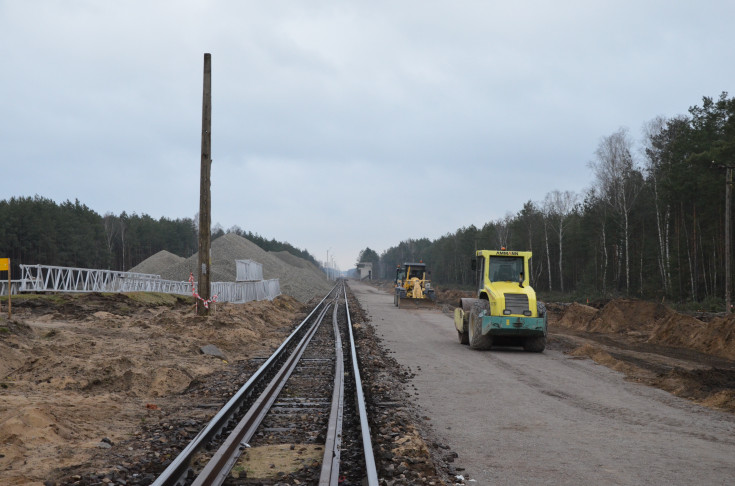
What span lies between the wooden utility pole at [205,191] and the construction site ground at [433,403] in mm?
1555

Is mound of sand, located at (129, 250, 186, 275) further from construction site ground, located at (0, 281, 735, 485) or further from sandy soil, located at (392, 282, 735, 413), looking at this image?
construction site ground, located at (0, 281, 735, 485)

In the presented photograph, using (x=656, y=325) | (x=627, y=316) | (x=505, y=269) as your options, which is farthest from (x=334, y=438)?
(x=627, y=316)

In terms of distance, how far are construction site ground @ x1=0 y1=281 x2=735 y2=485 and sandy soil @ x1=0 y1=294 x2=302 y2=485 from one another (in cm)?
3

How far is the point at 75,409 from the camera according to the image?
8.41m

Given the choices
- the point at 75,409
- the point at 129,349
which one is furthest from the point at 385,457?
the point at 129,349

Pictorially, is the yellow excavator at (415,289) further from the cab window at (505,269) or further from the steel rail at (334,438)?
the steel rail at (334,438)

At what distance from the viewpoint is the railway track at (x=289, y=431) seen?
5.68 metres

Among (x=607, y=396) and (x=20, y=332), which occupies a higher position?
(x=20, y=332)

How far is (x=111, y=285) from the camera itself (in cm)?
3456

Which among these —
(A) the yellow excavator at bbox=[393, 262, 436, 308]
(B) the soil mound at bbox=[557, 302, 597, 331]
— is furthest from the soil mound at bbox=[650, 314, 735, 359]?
(A) the yellow excavator at bbox=[393, 262, 436, 308]

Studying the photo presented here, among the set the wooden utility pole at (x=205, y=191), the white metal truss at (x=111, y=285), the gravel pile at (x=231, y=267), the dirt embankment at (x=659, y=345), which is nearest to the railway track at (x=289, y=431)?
the dirt embankment at (x=659, y=345)

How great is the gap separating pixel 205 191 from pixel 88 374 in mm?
9515

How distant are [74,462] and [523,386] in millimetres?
8211

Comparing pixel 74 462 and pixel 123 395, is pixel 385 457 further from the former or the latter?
pixel 123 395
